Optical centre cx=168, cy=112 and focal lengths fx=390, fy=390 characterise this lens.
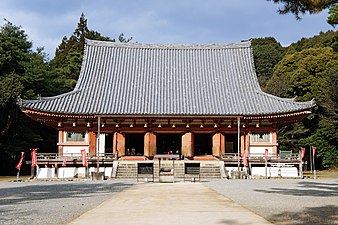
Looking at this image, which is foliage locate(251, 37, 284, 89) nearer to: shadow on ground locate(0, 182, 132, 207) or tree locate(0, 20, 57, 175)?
tree locate(0, 20, 57, 175)

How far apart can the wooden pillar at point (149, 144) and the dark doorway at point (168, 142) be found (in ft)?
6.96

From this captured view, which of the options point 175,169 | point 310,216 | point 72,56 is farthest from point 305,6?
point 72,56

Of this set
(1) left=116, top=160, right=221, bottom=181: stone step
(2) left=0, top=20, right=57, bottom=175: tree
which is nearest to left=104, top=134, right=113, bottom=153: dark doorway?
(1) left=116, top=160, right=221, bottom=181: stone step

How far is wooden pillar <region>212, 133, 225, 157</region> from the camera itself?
23.5 meters

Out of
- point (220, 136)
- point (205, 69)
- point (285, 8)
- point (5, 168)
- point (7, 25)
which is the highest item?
point (7, 25)

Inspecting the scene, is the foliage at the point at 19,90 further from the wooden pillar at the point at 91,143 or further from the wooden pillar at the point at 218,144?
the wooden pillar at the point at 218,144

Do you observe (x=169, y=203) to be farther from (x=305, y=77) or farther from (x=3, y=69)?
(x=305, y=77)

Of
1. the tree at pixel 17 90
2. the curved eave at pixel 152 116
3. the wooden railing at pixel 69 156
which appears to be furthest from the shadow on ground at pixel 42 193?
the tree at pixel 17 90

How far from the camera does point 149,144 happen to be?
23625 mm

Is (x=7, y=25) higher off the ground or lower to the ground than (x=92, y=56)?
higher

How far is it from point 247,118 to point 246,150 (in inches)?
79.0

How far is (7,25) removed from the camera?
96.2ft

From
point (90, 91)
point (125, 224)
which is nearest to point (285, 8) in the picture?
point (125, 224)

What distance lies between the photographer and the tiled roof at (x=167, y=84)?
2316cm
